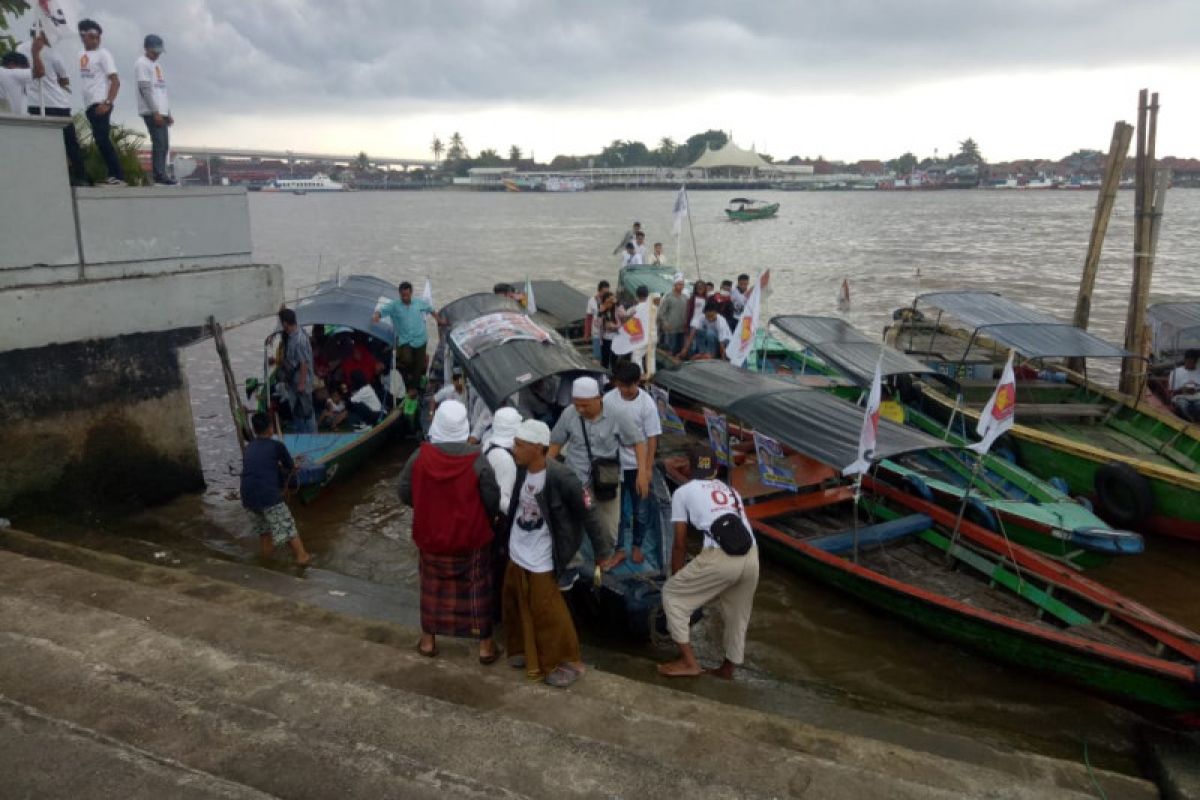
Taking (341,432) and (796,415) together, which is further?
(341,432)

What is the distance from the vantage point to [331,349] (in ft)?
38.8

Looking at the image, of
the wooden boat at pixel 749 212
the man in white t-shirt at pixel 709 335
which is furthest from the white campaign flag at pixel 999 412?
the wooden boat at pixel 749 212

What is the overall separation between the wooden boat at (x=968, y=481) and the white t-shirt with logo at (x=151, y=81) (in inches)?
313

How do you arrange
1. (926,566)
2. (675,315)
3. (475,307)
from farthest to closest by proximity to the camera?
1. (675,315)
2. (475,307)
3. (926,566)

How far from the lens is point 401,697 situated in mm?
3838

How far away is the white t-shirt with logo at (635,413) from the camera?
5840mm

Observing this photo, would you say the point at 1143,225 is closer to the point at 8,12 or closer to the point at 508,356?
the point at 508,356

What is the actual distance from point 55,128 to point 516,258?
34.2m

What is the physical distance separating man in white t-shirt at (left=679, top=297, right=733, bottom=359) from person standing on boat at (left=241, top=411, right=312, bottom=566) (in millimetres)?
7191

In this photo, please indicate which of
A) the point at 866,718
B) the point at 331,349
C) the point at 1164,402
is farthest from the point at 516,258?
the point at 866,718

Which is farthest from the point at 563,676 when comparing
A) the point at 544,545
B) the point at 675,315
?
the point at 675,315

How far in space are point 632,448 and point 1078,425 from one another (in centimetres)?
754

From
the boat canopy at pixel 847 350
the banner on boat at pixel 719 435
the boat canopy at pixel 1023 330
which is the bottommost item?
the banner on boat at pixel 719 435

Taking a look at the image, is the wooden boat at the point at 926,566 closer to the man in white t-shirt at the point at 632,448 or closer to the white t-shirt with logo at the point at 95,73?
the man in white t-shirt at the point at 632,448
